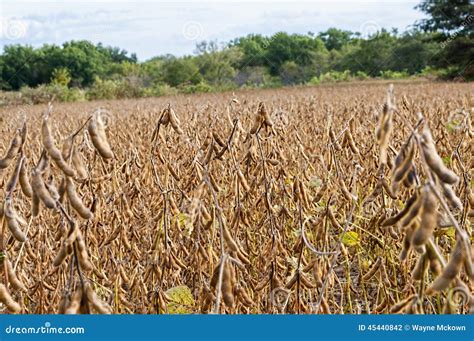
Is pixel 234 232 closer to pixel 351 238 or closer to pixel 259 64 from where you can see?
pixel 351 238

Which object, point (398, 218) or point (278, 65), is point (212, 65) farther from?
point (398, 218)

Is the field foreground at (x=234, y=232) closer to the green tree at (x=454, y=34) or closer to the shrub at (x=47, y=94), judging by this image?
the shrub at (x=47, y=94)

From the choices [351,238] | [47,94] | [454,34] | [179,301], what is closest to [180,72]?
[47,94]

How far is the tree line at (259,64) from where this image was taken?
1217 inches

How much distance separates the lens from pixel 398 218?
4.33 ft

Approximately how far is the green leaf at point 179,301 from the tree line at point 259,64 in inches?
1022

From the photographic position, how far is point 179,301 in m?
2.32

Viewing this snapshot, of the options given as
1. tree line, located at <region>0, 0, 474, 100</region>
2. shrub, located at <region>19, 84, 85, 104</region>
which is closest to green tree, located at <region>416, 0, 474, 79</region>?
tree line, located at <region>0, 0, 474, 100</region>

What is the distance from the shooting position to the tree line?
30906 mm

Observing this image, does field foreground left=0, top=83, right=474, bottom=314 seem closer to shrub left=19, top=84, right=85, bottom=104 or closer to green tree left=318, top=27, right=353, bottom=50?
shrub left=19, top=84, right=85, bottom=104

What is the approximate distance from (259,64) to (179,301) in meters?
47.5

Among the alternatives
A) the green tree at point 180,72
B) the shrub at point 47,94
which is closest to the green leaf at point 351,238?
the shrub at point 47,94

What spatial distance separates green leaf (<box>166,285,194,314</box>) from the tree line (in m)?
25.9

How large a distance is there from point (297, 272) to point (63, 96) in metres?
28.2
